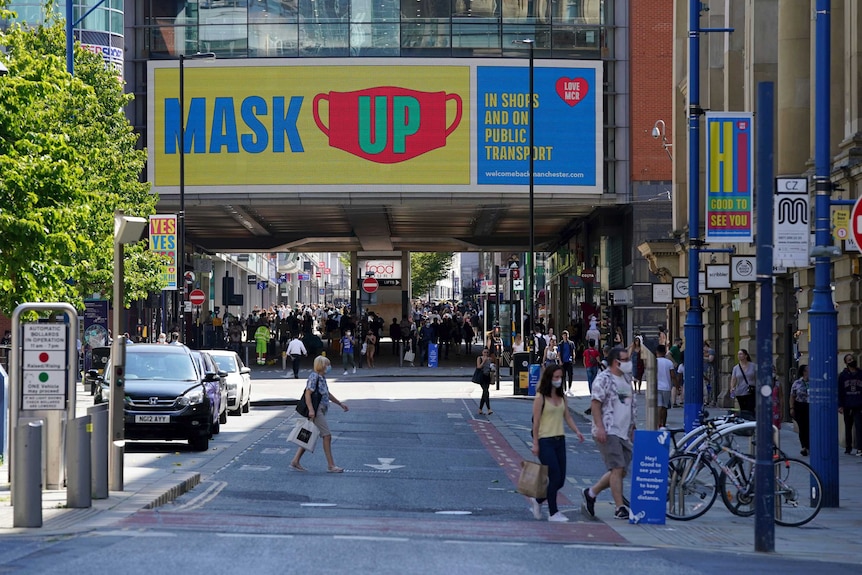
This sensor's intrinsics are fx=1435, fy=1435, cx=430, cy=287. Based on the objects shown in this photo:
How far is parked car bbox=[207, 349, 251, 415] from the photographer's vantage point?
102 ft

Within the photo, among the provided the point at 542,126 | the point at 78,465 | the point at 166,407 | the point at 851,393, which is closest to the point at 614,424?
the point at 78,465

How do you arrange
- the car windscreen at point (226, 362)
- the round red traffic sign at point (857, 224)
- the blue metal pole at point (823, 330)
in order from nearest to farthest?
the round red traffic sign at point (857, 224), the blue metal pole at point (823, 330), the car windscreen at point (226, 362)

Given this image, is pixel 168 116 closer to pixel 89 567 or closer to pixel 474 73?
pixel 474 73

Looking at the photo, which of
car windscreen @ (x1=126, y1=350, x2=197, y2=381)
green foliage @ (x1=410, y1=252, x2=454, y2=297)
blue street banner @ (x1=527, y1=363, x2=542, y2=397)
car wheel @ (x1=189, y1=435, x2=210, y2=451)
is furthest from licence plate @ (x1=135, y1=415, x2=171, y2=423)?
green foliage @ (x1=410, y1=252, x2=454, y2=297)

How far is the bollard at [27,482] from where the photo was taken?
41.2ft

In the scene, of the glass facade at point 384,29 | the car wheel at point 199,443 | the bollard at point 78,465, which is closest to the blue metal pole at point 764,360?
the bollard at point 78,465

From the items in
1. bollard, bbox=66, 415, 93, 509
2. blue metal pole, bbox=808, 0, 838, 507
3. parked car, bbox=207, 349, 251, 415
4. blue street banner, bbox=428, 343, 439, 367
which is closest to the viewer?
bollard, bbox=66, 415, 93, 509

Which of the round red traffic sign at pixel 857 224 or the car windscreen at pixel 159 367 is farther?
the car windscreen at pixel 159 367

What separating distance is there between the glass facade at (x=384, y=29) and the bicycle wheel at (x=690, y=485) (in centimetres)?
4188

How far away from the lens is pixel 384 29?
2190 inches

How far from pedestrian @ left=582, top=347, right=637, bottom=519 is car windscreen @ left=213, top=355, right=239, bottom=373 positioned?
694 inches

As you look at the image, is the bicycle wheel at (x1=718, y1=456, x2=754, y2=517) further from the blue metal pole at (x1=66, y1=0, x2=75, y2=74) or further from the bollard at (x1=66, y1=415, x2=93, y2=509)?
the blue metal pole at (x1=66, y1=0, x2=75, y2=74)

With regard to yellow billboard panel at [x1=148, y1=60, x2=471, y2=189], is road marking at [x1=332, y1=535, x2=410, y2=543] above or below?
below

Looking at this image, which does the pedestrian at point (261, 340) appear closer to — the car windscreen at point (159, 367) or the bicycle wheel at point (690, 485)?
the car windscreen at point (159, 367)
